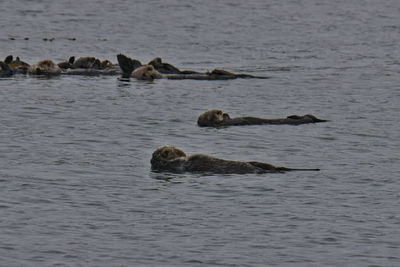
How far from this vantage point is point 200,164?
13234 mm

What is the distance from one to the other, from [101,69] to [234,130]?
9479 millimetres

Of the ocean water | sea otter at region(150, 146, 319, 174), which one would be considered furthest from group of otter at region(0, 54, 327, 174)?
the ocean water

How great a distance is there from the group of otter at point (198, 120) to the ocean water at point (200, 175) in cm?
20

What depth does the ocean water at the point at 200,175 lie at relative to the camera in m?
9.73

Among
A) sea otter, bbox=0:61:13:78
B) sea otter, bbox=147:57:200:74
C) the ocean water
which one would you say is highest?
sea otter, bbox=147:57:200:74

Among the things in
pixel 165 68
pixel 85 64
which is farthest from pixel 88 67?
pixel 165 68

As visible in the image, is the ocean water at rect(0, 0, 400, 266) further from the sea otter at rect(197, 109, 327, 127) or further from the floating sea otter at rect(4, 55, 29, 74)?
the floating sea otter at rect(4, 55, 29, 74)

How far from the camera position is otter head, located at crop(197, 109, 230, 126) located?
17.8 metres

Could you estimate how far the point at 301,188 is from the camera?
12516 millimetres

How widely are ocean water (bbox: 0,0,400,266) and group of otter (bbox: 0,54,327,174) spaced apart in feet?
0.65

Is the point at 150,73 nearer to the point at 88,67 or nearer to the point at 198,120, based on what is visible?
the point at 88,67

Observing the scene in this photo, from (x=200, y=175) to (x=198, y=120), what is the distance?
16.2ft

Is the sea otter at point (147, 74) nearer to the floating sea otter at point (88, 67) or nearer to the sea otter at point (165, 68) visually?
the sea otter at point (165, 68)

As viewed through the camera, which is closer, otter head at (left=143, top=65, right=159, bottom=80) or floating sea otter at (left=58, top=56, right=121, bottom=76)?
otter head at (left=143, top=65, right=159, bottom=80)
